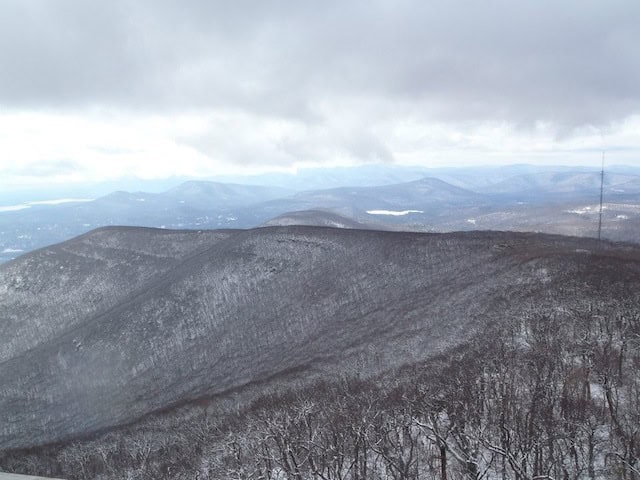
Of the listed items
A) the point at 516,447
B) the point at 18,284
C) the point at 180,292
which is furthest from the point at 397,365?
the point at 18,284

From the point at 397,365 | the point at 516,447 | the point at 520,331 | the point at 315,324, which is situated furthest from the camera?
the point at 315,324

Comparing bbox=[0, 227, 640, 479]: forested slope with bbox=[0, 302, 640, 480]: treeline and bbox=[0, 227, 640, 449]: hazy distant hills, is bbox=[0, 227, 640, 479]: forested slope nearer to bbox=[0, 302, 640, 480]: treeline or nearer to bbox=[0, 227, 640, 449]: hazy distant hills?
bbox=[0, 302, 640, 480]: treeline

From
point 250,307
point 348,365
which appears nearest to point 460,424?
point 348,365

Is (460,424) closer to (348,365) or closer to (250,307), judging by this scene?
(348,365)

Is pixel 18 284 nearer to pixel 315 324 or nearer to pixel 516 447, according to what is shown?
pixel 315 324

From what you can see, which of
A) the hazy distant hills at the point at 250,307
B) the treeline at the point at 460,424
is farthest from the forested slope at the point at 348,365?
the hazy distant hills at the point at 250,307

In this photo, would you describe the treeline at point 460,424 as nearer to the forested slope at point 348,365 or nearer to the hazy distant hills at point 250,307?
the forested slope at point 348,365
